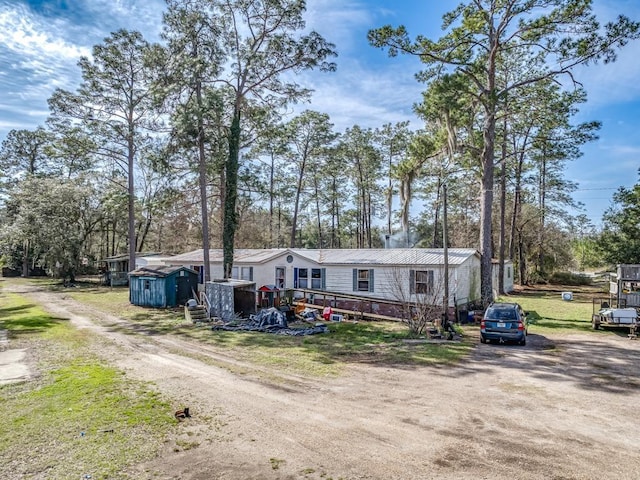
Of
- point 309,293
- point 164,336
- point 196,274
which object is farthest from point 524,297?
point 164,336

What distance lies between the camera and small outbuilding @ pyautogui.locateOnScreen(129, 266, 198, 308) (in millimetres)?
24359

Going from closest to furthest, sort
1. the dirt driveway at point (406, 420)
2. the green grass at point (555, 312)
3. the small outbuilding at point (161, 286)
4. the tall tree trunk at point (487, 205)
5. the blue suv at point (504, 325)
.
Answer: the dirt driveway at point (406, 420), the blue suv at point (504, 325), the green grass at point (555, 312), the tall tree trunk at point (487, 205), the small outbuilding at point (161, 286)

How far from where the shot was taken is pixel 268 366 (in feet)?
36.5

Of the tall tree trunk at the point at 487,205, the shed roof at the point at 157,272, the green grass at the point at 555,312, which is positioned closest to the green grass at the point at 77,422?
the shed roof at the point at 157,272

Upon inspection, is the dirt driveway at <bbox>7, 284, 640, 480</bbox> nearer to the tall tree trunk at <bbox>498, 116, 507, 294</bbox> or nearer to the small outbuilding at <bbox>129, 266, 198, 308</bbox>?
the small outbuilding at <bbox>129, 266, 198, 308</bbox>

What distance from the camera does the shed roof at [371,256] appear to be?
20.5 meters

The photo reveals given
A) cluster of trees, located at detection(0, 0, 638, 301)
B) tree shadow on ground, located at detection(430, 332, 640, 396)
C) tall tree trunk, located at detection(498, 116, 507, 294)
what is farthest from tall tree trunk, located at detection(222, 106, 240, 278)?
tall tree trunk, located at detection(498, 116, 507, 294)

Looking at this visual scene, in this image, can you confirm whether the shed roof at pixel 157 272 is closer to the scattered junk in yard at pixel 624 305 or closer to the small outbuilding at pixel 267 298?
the small outbuilding at pixel 267 298

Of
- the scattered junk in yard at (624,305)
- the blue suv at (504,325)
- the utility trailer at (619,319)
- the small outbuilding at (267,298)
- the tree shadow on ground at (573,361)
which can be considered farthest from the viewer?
the small outbuilding at (267,298)

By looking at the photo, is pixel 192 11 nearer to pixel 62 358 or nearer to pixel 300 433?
pixel 62 358

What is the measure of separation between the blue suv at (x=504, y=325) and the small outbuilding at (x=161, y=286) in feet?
57.4

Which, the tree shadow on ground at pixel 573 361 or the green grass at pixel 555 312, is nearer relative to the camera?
the tree shadow on ground at pixel 573 361

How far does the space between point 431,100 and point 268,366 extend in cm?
1450

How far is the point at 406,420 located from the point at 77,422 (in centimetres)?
567
